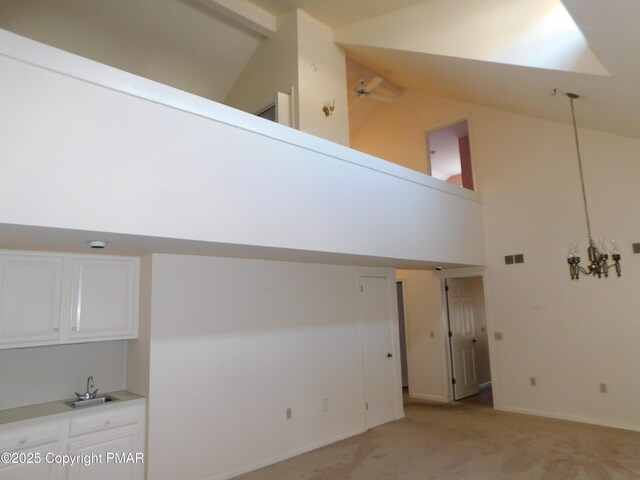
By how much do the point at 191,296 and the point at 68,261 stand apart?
107 cm

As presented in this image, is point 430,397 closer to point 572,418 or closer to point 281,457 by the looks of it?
point 572,418

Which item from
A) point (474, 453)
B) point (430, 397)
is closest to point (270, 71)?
point (474, 453)

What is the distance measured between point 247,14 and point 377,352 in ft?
15.6

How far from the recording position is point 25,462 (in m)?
3.05

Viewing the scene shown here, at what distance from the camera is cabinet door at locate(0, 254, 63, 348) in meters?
3.31

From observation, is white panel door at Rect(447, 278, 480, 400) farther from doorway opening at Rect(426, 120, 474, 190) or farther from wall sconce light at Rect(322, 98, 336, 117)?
wall sconce light at Rect(322, 98, 336, 117)

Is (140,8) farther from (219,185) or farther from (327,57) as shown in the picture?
(219,185)

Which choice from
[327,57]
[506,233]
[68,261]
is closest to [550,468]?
[506,233]

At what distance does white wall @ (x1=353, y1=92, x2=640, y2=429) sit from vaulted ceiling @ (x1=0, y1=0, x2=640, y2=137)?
0.48m

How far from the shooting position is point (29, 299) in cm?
342

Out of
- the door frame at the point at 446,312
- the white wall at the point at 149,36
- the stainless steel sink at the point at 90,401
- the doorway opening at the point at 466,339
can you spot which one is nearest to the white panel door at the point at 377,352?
the door frame at the point at 446,312

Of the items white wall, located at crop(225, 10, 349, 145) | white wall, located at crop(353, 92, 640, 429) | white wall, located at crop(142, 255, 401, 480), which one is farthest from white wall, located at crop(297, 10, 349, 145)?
white wall, located at crop(353, 92, 640, 429)

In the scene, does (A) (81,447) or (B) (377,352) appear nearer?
(A) (81,447)

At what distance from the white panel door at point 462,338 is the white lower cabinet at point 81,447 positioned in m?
4.96
